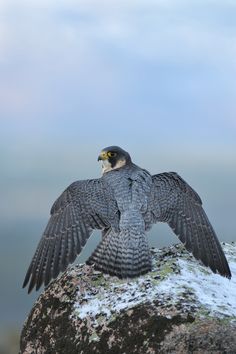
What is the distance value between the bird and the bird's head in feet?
1.06

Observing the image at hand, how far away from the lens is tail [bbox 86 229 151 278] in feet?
23.4

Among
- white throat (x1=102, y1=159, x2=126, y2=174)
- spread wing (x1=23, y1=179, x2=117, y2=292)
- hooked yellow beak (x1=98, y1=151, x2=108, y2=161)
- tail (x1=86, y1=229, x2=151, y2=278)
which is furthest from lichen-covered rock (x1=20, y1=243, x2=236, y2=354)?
hooked yellow beak (x1=98, y1=151, x2=108, y2=161)

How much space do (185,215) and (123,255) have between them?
6.00 feet

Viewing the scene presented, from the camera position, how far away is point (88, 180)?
8.91 metres

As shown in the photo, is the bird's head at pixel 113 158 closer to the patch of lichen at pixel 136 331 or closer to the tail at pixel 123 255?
the tail at pixel 123 255

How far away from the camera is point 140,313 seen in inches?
246

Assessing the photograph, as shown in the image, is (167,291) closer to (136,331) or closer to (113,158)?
(136,331)

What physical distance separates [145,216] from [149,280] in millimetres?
1380

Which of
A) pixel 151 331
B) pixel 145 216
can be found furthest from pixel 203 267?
pixel 151 331

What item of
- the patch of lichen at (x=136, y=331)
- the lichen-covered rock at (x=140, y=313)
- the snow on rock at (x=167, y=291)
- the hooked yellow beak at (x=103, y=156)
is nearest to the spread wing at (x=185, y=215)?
the lichen-covered rock at (x=140, y=313)

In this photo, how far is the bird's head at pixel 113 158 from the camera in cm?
983

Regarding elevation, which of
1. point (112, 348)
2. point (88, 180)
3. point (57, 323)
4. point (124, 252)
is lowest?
point (112, 348)

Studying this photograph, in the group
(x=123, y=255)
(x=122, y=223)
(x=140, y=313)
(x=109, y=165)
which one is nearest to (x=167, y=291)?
(x=140, y=313)

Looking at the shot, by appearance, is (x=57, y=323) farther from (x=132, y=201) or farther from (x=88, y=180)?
(x=88, y=180)
